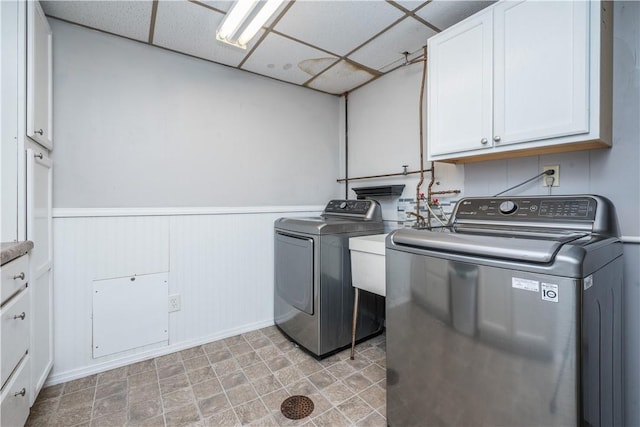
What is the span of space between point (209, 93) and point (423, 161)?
5.84 ft

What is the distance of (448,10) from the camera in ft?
5.68

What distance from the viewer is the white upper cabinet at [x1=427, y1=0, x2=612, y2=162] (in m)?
1.23

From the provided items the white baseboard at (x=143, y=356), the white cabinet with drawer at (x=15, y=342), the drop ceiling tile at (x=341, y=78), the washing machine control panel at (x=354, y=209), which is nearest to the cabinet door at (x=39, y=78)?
the white cabinet with drawer at (x=15, y=342)

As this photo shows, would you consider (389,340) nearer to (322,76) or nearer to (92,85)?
(322,76)

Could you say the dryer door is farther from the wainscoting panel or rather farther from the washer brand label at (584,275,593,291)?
the washer brand label at (584,275,593,291)

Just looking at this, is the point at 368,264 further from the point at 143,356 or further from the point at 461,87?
the point at 143,356

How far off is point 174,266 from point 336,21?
2025 millimetres

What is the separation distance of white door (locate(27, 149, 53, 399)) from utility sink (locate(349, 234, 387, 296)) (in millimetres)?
1765

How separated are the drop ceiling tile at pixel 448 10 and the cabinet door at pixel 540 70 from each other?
0.25 meters

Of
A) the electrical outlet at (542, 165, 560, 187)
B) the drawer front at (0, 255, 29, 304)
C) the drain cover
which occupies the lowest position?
the drain cover

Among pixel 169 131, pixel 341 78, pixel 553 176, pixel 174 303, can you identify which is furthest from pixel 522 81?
pixel 174 303

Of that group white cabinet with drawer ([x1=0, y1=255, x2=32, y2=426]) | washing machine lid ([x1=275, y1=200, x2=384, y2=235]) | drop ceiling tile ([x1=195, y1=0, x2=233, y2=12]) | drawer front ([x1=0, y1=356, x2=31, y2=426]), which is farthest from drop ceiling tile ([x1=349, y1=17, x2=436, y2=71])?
drawer front ([x1=0, y1=356, x2=31, y2=426])

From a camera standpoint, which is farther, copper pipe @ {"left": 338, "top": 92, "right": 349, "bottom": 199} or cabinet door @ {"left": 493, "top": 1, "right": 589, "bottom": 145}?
copper pipe @ {"left": 338, "top": 92, "right": 349, "bottom": 199}

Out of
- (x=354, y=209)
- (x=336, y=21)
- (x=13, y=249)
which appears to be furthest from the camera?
(x=354, y=209)
